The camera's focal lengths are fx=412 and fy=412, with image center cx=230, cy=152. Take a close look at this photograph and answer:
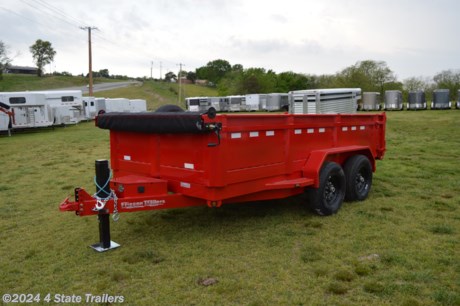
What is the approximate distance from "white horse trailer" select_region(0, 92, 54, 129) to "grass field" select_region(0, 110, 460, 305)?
15.8 metres

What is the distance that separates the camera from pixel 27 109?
22203mm

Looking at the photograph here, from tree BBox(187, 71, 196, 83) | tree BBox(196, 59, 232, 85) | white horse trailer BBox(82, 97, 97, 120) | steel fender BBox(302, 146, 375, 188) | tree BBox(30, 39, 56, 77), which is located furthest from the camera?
tree BBox(187, 71, 196, 83)

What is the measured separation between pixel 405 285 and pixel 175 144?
9.15 feet

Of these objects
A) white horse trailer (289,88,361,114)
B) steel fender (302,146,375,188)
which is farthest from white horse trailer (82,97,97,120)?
steel fender (302,146,375,188)

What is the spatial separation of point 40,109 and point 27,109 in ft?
2.81

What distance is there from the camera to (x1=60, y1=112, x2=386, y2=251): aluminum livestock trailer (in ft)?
14.4

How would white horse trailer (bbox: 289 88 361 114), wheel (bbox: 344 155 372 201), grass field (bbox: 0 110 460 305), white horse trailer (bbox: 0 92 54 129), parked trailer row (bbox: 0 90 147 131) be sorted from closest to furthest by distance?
1. grass field (bbox: 0 110 460 305)
2. wheel (bbox: 344 155 372 201)
3. white horse trailer (bbox: 289 88 361 114)
4. parked trailer row (bbox: 0 90 147 131)
5. white horse trailer (bbox: 0 92 54 129)

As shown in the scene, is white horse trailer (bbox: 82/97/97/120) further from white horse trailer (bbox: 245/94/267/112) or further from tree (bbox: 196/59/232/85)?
tree (bbox: 196/59/232/85)

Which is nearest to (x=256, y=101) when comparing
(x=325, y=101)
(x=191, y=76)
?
(x=325, y=101)

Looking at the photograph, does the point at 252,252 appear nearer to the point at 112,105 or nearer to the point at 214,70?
the point at 112,105

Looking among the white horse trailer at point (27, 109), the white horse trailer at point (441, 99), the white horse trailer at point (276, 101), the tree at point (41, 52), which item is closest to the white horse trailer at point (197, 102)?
the white horse trailer at point (276, 101)

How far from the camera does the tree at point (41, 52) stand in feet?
270

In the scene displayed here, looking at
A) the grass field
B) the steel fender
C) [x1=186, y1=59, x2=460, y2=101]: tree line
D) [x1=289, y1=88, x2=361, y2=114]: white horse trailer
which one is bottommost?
the grass field

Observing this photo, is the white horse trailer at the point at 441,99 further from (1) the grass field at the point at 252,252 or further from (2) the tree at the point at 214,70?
(2) the tree at the point at 214,70
